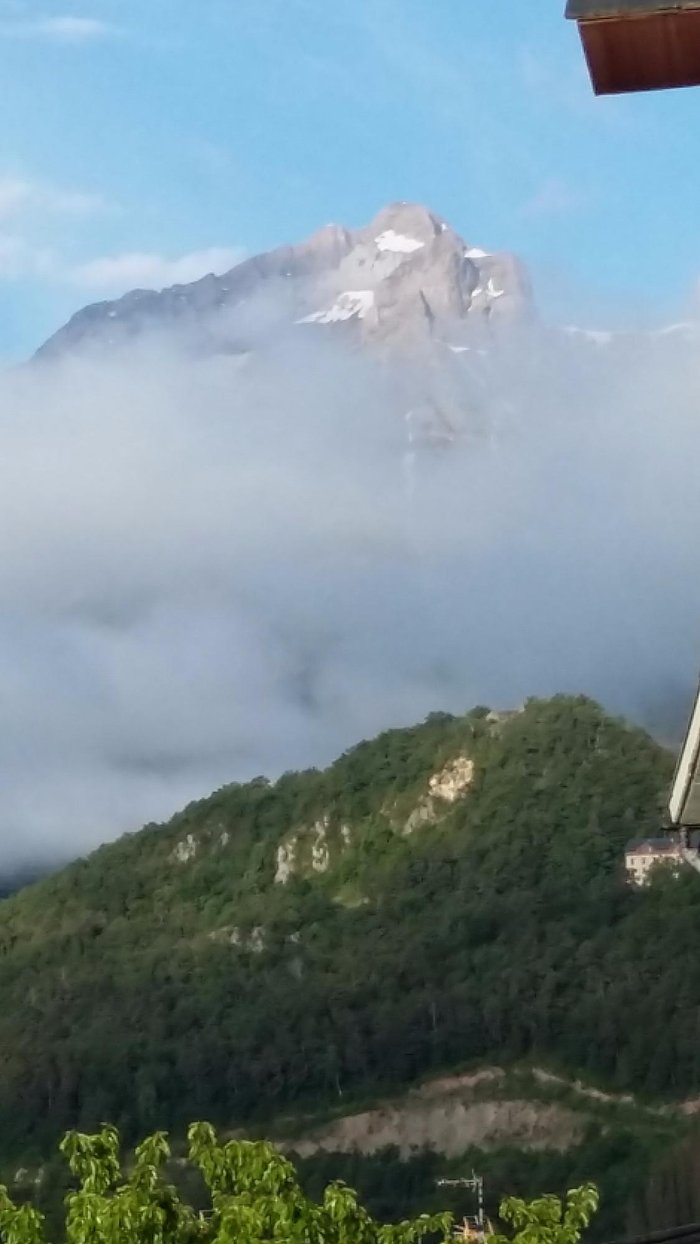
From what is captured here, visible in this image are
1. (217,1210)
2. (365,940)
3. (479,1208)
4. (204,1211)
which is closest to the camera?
(217,1210)

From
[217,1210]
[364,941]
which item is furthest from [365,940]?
[217,1210]

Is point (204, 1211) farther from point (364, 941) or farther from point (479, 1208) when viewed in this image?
point (364, 941)

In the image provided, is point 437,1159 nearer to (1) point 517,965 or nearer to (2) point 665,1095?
(2) point 665,1095

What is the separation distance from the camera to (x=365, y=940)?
472ft

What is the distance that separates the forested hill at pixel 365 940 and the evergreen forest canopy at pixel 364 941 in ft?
0.67

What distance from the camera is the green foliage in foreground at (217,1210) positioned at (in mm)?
12672

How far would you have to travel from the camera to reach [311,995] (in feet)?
447

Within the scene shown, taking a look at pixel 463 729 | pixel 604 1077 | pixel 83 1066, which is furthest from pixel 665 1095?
pixel 463 729

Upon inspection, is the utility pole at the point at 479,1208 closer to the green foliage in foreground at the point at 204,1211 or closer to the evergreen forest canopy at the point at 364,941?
the green foliage in foreground at the point at 204,1211

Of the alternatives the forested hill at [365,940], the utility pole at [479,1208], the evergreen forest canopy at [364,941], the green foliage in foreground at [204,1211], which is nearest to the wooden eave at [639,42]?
the green foliage in foreground at [204,1211]

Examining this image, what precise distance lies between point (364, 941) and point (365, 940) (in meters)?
0.17

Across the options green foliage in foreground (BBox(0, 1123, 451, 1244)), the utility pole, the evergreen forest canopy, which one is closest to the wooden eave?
green foliage in foreground (BBox(0, 1123, 451, 1244))

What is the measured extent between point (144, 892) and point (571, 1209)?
522 feet

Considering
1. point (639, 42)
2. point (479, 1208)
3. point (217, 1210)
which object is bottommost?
point (217, 1210)
